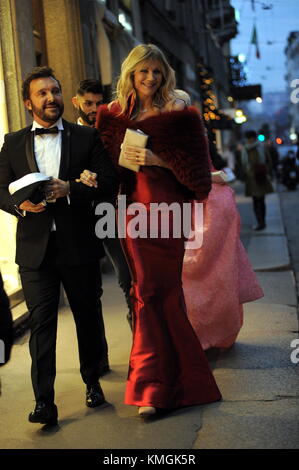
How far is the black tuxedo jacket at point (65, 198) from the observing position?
4570 mm

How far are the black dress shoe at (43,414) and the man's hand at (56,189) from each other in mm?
1190

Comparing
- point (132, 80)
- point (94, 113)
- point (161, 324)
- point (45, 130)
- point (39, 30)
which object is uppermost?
point (39, 30)

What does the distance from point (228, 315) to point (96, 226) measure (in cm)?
155

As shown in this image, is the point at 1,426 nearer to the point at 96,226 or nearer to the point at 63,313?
the point at 96,226

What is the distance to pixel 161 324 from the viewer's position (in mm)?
4734

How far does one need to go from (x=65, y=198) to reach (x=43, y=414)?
1.24 m

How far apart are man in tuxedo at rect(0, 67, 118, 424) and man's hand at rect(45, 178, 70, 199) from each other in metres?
0.02

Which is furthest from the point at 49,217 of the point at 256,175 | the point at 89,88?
the point at 256,175

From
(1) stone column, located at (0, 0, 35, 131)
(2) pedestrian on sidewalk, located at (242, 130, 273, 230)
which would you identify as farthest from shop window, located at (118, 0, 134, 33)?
(1) stone column, located at (0, 0, 35, 131)

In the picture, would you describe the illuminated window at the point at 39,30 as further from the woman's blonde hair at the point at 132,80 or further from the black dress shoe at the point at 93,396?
the black dress shoe at the point at 93,396

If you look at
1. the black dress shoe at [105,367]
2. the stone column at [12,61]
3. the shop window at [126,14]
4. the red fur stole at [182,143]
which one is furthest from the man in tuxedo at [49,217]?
the shop window at [126,14]

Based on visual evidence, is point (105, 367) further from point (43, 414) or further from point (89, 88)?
point (89, 88)

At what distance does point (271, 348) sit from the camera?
240 inches
